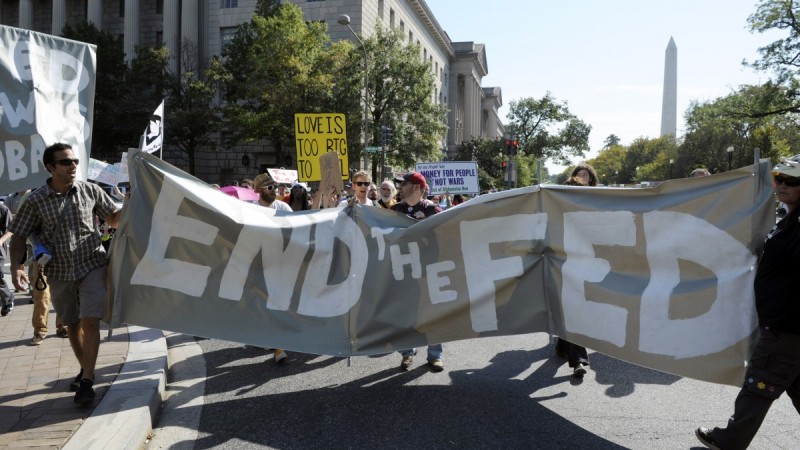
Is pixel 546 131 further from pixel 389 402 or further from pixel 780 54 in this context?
pixel 389 402

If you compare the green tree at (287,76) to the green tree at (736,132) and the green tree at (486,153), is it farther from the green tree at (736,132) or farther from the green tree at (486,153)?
the green tree at (486,153)

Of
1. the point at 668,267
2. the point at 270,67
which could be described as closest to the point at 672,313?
the point at 668,267

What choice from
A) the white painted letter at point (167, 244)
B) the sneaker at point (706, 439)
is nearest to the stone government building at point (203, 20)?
the white painted letter at point (167, 244)

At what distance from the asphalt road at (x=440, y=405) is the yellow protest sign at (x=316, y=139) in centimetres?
419

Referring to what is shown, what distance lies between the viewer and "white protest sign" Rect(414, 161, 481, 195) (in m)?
14.9

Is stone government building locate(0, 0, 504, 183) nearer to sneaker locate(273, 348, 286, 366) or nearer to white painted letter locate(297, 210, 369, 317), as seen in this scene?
sneaker locate(273, 348, 286, 366)

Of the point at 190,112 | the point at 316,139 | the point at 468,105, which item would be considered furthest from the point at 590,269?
the point at 468,105

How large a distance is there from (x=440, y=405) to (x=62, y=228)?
3114 mm

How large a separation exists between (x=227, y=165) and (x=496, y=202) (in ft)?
143

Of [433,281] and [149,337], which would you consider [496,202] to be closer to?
[433,281]

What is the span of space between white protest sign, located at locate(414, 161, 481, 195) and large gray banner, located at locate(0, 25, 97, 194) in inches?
405

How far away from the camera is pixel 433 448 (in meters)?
3.96

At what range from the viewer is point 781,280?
3447mm

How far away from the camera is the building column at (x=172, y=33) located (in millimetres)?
44312
